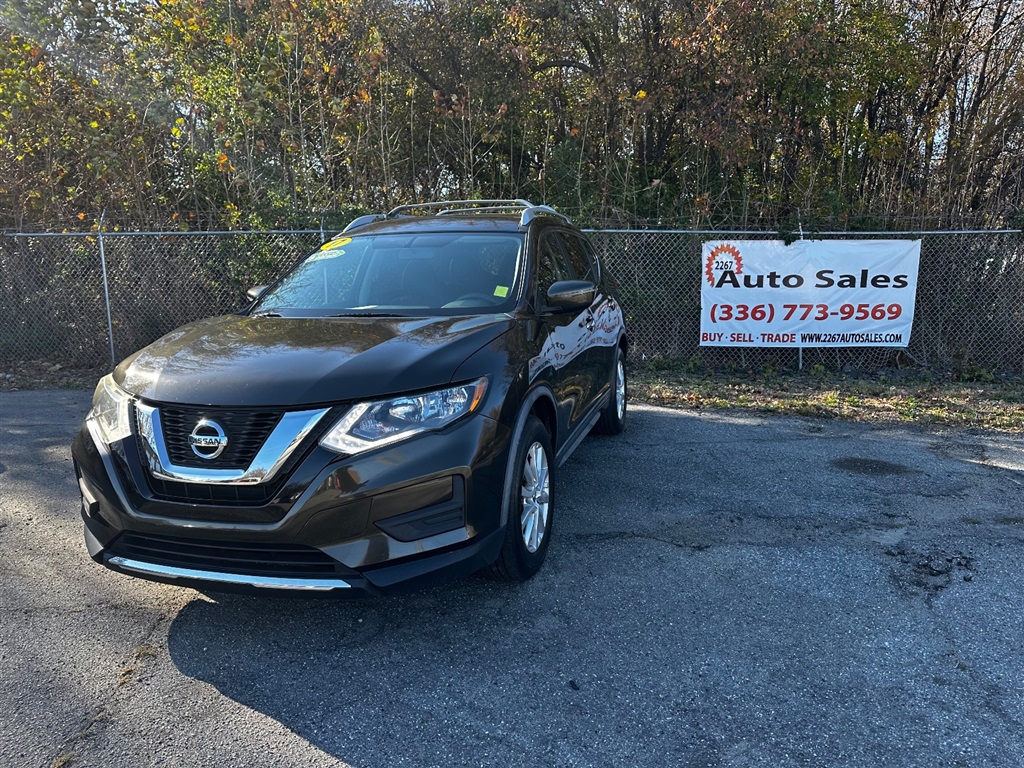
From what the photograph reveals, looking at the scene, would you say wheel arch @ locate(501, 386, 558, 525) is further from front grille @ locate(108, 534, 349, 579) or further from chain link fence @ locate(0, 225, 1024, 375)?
chain link fence @ locate(0, 225, 1024, 375)

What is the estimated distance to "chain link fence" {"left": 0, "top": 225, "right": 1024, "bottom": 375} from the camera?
350 inches

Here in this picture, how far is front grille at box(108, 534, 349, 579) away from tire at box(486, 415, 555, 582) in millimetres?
822

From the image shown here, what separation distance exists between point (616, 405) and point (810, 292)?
4.08 metres

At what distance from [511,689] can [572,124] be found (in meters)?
9.46

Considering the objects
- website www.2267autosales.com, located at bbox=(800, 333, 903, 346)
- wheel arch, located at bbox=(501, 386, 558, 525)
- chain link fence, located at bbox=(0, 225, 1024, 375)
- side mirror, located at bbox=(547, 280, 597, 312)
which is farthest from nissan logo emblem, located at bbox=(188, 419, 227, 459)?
website www.2267autosales.com, located at bbox=(800, 333, 903, 346)

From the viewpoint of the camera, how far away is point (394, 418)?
113 inches

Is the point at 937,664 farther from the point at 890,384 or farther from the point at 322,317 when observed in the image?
the point at 890,384

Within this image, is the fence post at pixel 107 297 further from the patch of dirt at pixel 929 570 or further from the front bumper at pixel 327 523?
the patch of dirt at pixel 929 570

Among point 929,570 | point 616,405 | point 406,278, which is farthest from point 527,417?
point 616,405

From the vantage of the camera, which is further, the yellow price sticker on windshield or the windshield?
the yellow price sticker on windshield

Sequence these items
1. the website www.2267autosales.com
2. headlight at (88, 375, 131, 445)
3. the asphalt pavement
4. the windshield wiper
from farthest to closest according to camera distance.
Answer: the website www.2267autosales.com → the windshield wiper → headlight at (88, 375, 131, 445) → the asphalt pavement

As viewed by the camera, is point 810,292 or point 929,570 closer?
point 929,570

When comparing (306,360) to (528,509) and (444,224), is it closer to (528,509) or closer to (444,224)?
(528,509)

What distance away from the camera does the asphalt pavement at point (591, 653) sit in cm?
245
